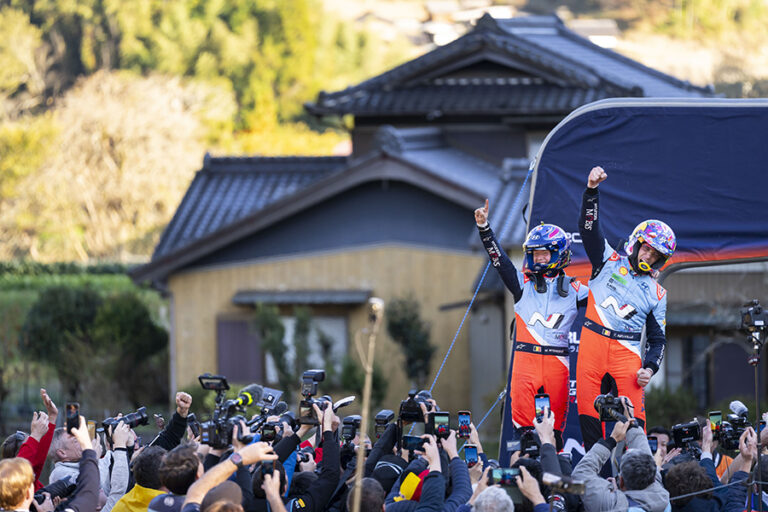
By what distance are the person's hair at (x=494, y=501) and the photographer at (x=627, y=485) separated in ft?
1.96

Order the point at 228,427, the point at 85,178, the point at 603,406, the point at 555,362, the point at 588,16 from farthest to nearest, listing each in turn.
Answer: the point at 588,16 → the point at 85,178 → the point at 555,362 → the point at 603,406 → the point at 228,427

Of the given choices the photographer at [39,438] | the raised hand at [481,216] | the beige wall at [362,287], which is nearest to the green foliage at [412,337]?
the beige wall at [362,287]

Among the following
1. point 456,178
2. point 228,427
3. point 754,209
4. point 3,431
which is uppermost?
point 456,178

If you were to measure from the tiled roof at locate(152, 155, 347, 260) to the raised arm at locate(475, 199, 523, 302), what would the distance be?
474 inches

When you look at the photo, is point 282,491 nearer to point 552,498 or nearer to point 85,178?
point 552,498

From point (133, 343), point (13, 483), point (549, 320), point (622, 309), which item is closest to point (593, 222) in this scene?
point (622, 309)

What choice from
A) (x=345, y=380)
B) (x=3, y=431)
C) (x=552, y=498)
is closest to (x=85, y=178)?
(x=3, y=431)

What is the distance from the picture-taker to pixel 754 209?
31.0 feet

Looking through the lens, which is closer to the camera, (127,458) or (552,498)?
(552,498)

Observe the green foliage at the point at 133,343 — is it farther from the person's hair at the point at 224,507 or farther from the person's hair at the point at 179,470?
the person's hair at the point at 224,507

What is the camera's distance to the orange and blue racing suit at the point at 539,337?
8.10 meters

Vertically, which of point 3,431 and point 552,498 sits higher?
point 552,498

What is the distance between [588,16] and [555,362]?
63.8 m

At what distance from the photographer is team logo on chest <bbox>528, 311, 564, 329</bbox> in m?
8.09
